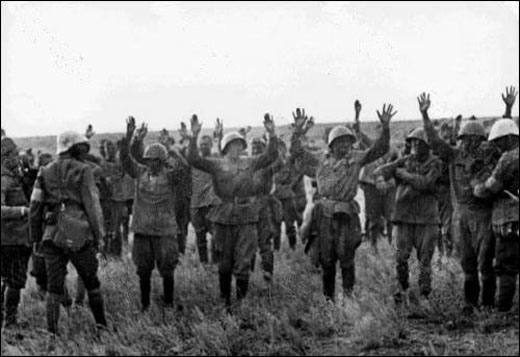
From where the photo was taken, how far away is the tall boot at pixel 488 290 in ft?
22.6

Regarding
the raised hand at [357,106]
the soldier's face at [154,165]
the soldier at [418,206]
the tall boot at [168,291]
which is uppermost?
the raised hand at [357,106]

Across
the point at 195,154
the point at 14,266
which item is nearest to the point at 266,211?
the point at 195,154

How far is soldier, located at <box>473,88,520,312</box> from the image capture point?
20.9 feet

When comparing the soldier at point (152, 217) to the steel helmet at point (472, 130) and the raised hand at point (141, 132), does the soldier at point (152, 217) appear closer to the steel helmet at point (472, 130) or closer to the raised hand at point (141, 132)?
the raised hand at point (141, 132)

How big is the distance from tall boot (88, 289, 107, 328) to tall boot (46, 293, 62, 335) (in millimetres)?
351

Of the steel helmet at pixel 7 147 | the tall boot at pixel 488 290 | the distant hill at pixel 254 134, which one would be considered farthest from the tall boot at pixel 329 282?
the distant hill at pixel 254 134

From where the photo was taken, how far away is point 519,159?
6.36 meters

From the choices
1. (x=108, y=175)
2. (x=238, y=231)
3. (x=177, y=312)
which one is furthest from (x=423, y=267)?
(x=108, y=175)

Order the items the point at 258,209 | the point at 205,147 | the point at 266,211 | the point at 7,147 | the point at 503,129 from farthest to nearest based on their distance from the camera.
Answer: the point at 205,147 < the point at 266,211 < the point at 258,209 < the point at 7,147 < the point at 503,129

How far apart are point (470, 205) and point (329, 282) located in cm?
203

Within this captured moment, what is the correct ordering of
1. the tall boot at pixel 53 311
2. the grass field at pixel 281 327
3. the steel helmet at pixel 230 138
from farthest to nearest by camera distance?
the steel helmet at pixel 230 138, the tall boot at pixel 53 311, the grass field at pixel 281 327

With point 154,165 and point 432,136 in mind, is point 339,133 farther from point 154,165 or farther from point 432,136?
point 154,165

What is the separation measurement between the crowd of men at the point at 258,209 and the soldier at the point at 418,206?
0.04 feet

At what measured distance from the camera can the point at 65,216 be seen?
21.2 feet
